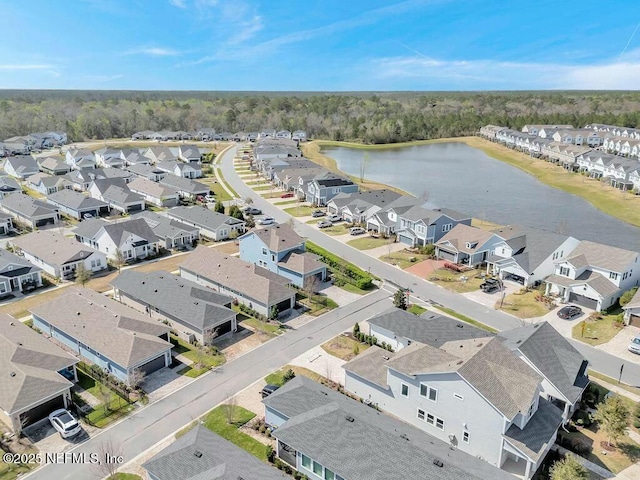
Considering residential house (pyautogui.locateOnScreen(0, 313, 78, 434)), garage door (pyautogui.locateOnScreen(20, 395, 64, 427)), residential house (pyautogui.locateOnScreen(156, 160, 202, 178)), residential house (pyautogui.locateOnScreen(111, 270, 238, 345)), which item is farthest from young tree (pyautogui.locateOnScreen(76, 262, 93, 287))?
residential house (pyautogui.locateOnScreen(156, 160, 202, 178))

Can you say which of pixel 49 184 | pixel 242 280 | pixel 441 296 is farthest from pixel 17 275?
pixel 49 184

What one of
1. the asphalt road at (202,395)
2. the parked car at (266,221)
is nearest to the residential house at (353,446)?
the asphalt road at (202,395)

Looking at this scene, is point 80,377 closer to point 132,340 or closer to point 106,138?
point 132,340

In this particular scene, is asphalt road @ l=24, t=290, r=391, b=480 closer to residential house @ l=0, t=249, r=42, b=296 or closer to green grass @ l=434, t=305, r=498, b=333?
green grass @ l=434, t=305, r=498, b=333

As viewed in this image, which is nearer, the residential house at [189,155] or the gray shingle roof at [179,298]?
the gray shingle roof at [179,298]

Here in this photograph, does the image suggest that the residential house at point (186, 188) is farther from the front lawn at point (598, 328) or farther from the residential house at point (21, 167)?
the front lawn at point (598, 328)

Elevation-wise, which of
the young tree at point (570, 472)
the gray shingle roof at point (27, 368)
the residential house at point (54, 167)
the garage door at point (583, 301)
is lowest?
the garage door at point (583, 301)

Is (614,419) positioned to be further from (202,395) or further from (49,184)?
(49,184)
